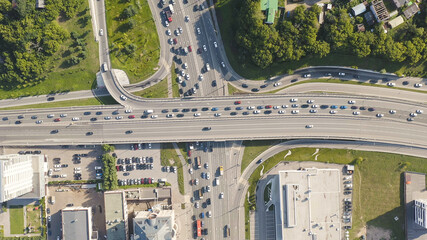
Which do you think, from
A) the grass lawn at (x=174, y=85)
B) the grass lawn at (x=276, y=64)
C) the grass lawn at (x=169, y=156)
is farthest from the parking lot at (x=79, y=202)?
the grass lawn at (x=276, y=64)

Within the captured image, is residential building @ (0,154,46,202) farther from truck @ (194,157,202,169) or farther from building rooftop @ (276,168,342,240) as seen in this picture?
building rooftop @ (276,168,342,240)

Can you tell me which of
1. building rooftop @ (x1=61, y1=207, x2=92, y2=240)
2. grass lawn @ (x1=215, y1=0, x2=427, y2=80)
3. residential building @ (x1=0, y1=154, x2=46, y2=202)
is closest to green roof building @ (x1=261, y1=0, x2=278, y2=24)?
grass lawn @ (x1=215, y1=0, x2=427, y2=80)

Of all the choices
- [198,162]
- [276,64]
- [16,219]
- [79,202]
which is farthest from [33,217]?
[276,64]

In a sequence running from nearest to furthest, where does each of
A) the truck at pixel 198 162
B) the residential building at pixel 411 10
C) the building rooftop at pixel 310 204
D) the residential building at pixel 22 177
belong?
the residential building at pixel 22 177 < the building rooftop at pixel 310 204 < the residential building at pixel 411 10 < the truck at pixel 198 162

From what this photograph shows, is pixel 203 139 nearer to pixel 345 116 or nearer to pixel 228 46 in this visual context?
pixel 228 46

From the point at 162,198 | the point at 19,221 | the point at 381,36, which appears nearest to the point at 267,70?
the point at 381,36

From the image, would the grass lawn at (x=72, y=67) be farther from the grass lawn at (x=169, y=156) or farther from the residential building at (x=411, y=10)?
the residential building at (x=411, y=10)
